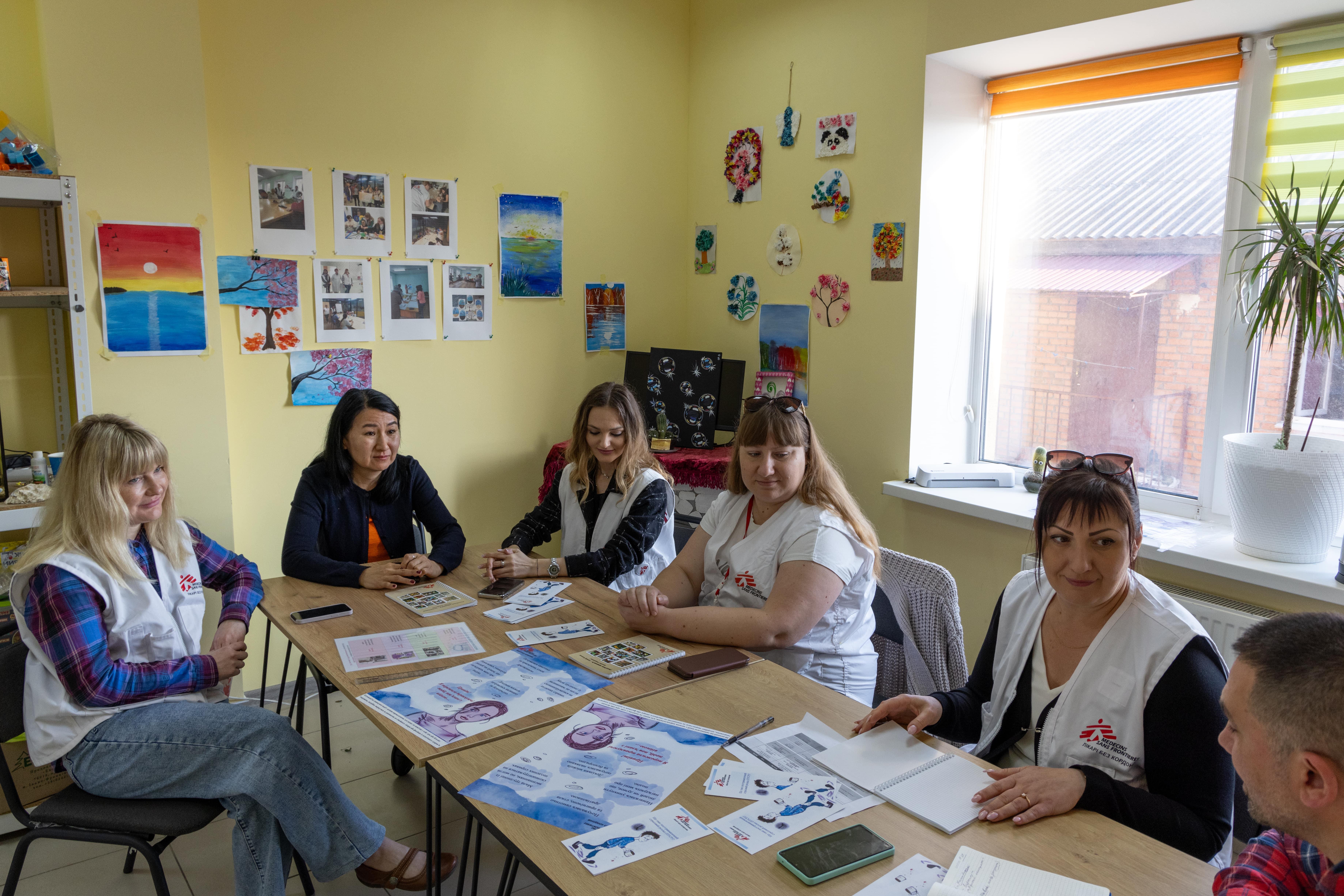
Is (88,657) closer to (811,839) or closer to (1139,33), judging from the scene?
(811,839)

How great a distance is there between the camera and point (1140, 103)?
10.6 feet

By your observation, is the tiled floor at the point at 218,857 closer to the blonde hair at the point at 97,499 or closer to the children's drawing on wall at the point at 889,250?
the blonde hair at the point at 97,499

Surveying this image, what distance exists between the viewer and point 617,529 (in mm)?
3006

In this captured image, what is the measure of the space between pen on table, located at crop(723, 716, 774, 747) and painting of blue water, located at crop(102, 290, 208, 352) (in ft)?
8.08

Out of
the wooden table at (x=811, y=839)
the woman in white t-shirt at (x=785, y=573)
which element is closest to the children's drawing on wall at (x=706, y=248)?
the woman in white t-shirt at (x=785, y=573)

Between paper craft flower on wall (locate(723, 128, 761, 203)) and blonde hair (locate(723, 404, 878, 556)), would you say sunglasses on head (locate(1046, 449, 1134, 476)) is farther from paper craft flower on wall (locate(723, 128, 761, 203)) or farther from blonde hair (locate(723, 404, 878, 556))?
paper craft flower on wall (locate(723, 128, 761, 203))

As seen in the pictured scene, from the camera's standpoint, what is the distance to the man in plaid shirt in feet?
3.44

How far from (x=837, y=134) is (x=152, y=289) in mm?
2615

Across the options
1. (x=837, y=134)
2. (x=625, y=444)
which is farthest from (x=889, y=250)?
(x=625, y=444)

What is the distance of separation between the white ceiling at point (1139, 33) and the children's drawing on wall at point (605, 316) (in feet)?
5.70

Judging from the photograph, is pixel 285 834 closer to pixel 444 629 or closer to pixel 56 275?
pixel 444 629

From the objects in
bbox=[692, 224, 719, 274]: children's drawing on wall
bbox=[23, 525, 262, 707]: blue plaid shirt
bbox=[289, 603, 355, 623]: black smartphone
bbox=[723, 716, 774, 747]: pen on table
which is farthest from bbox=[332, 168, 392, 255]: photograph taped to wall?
bbox=[723, 716, 774, 747]: pen on table

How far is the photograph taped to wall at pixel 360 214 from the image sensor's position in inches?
142

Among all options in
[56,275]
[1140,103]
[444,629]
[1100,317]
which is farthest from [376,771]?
[1140,103]
